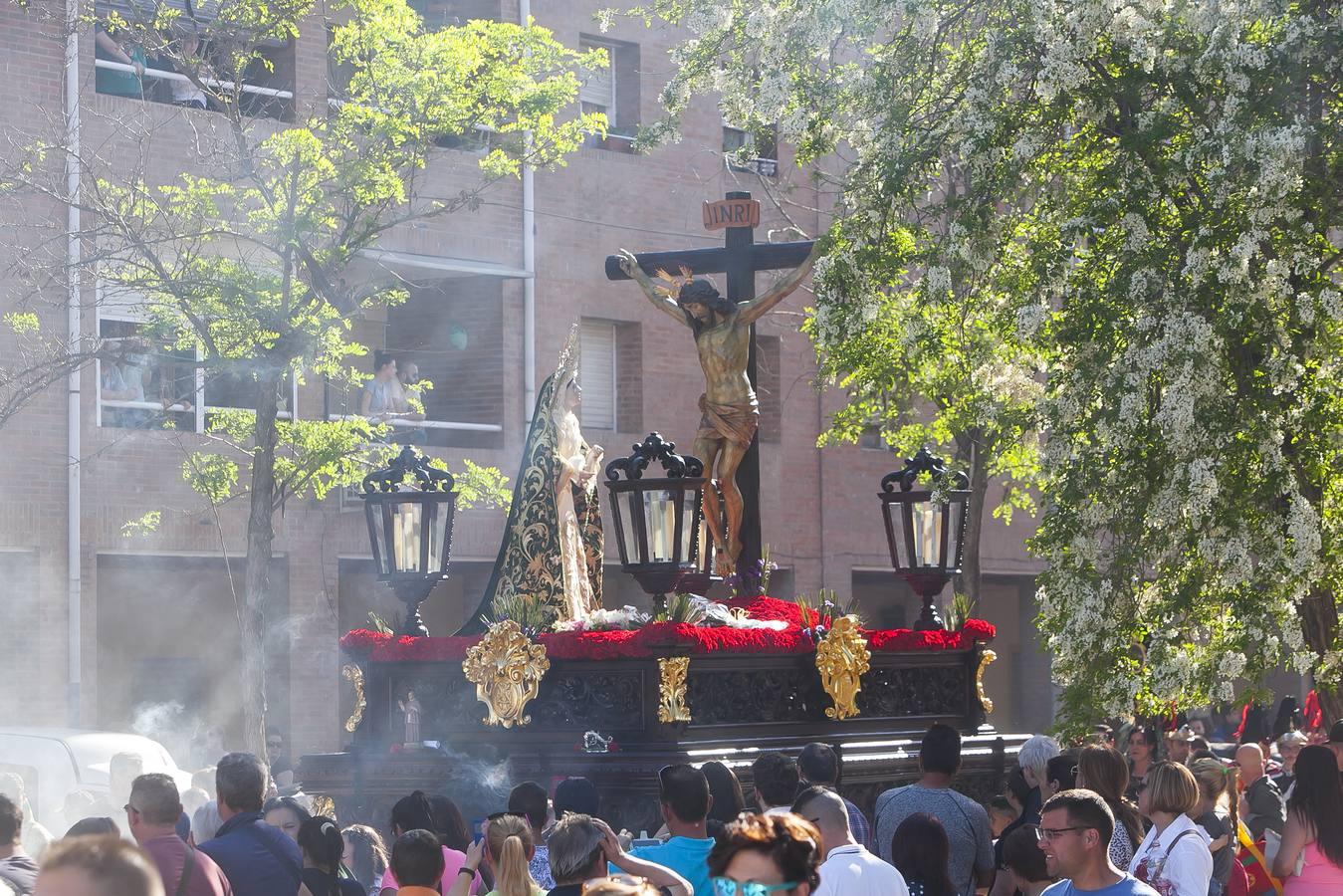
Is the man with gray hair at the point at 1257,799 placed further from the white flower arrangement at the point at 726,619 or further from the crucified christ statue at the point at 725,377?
the crucified christ statue at the point at 725,377

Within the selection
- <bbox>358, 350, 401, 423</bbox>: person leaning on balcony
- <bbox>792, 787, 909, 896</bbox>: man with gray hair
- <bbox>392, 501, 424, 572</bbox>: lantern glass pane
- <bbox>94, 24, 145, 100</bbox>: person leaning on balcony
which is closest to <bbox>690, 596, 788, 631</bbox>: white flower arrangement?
<bbox>392, 501, 424, 572</bbox>: lantern glass pane

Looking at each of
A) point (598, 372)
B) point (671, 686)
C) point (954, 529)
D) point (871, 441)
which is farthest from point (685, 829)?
point (871, 441)

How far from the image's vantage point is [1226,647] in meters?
11.4

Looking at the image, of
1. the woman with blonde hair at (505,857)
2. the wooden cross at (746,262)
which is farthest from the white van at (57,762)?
the woman with blonde hair at (505,857)

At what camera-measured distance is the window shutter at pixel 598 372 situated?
28.2m

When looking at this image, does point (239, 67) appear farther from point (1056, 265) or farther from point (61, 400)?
point (1056, 265)

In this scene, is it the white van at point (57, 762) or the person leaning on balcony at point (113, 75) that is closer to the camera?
the white van at point (57, 762)

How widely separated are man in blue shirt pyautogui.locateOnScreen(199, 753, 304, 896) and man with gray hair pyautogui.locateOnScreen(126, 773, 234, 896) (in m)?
0.27

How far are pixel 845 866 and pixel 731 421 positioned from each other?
7.34m

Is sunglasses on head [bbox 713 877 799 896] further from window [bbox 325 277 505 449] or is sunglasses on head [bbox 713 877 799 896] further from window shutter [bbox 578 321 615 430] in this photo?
window shutter [bbox 578 321 615 430]

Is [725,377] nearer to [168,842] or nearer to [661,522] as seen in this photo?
[661,522]

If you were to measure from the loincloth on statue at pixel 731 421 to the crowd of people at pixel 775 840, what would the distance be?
4254 millimetres

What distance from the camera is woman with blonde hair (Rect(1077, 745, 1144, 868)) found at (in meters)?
8.52

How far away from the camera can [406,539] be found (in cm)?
1359
